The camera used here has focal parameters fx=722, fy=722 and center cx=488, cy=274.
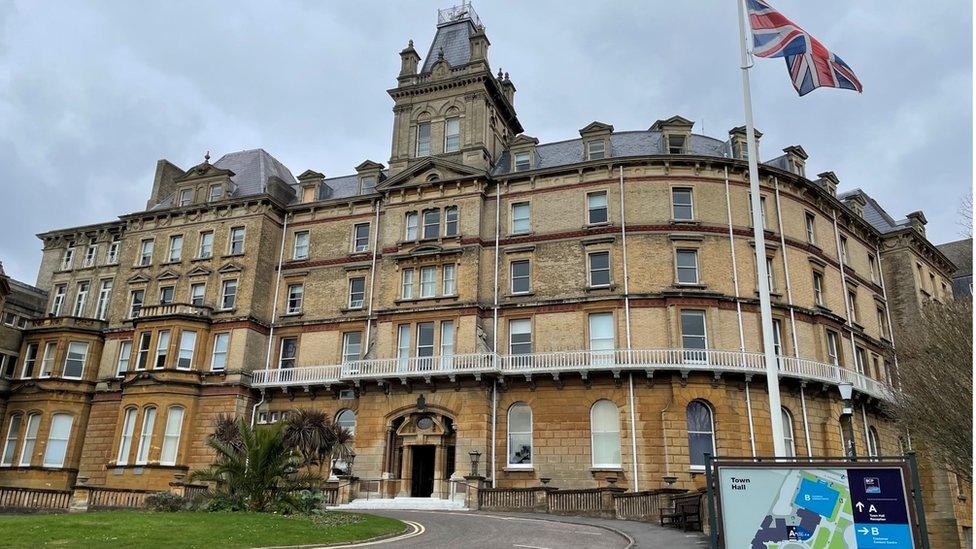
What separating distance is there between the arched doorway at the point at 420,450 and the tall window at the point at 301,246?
482 inches

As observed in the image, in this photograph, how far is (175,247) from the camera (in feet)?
141

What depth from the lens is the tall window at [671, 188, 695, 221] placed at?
115 ft

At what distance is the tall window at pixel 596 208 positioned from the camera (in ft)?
117

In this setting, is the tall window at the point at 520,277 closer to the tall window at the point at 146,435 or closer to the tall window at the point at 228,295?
the tall window at the point at 228,295

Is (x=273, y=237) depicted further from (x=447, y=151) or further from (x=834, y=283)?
(x=834, y=283)

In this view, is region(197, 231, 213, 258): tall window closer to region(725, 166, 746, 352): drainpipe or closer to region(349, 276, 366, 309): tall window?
region(349, 276, 366, 309): tall window

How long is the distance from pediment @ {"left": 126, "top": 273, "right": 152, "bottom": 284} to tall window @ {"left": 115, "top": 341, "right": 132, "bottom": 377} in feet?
12.0

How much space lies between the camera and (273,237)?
41781 mm

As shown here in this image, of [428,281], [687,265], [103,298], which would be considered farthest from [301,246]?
[687,265]

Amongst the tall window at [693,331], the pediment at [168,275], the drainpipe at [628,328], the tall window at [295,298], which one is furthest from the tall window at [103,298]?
the tall window at [693,331]

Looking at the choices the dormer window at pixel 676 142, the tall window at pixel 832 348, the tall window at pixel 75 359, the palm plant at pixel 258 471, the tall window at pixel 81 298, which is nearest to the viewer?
the palm plant at pixel 258 471

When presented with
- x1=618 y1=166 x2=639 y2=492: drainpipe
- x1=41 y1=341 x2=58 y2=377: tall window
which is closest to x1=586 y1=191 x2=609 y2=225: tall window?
x1=618 y1=166 x2=639 y2=492: drainpipe

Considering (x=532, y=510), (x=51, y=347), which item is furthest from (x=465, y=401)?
(x=51, y=347)

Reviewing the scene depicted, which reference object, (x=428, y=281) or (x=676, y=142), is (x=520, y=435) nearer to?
(x=428, y=281)
